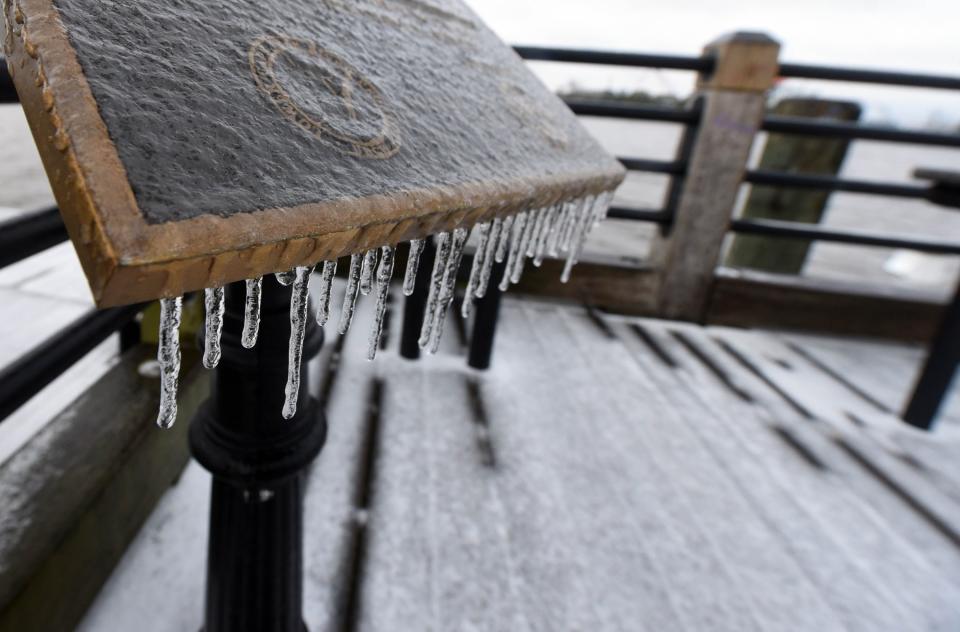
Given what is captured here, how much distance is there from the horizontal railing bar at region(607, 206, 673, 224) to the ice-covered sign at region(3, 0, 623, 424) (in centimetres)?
202

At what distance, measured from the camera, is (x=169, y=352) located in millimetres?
458

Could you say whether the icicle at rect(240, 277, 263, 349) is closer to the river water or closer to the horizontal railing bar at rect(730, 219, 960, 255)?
the river water

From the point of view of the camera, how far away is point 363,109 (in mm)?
522

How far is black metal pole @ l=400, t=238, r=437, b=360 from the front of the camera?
6.31ft

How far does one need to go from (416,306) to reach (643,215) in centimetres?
133

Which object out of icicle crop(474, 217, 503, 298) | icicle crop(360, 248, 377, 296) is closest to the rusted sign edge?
icicle crop(360, 248, 377, 296)

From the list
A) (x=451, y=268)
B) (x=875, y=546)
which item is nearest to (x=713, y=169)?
(x=875, y=546)

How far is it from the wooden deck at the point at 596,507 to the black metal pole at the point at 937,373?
9 centimetres

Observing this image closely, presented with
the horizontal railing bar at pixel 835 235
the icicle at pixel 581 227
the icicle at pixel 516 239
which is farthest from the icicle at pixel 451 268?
the horizontal railing bar at pixel 835 235

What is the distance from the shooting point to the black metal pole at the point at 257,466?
2.35 feet

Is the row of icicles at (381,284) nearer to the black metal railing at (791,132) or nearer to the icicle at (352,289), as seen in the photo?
the icicle at (352,289)

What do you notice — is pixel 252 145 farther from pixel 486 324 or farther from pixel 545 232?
pixel 486 324

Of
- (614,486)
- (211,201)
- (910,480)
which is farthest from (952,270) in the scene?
(211,201)

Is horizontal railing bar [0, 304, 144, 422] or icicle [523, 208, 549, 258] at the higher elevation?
icicle [523, 208, 549, 258]
